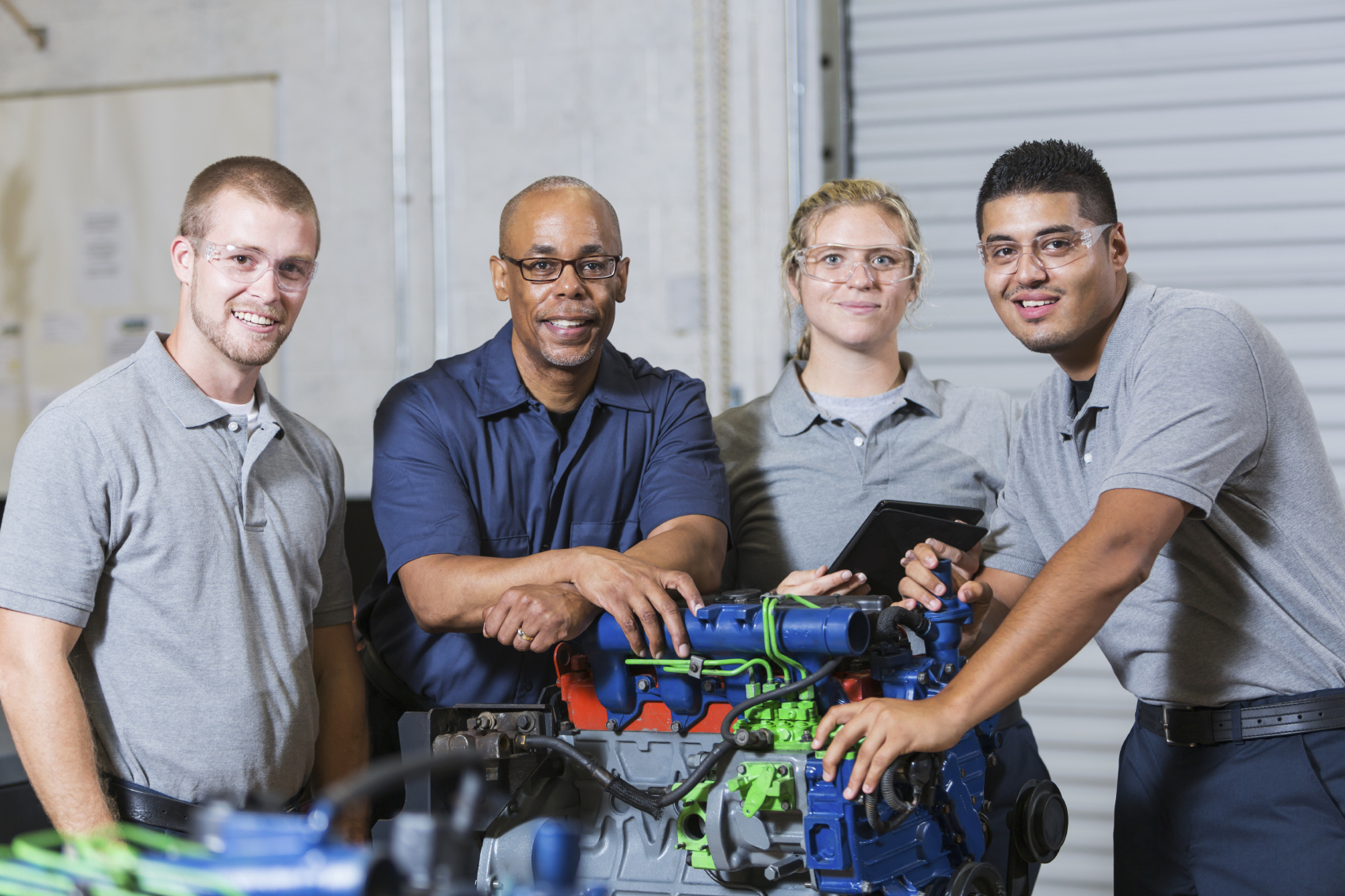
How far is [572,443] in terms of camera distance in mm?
2059

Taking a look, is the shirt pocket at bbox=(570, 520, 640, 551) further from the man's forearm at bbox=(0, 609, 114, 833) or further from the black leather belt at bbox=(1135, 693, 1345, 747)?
the black leather belt at bbox=(1135, 693, 1345, 747)

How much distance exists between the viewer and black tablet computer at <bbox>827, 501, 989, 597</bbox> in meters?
1.73

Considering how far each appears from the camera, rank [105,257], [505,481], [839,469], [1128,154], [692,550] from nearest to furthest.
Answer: [692,550]
[505,481]
[839,469]
[1128,154]
[105,257]

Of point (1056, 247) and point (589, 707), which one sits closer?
point (589, 707)

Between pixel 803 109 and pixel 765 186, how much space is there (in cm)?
30

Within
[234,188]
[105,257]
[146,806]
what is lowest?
[146,806]

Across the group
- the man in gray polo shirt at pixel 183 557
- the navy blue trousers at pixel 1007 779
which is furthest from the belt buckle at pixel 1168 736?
the man in gray polo shirt at pixel 183 557

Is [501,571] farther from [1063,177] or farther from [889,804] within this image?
[1063,177]

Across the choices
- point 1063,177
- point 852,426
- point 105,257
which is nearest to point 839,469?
point 852,426

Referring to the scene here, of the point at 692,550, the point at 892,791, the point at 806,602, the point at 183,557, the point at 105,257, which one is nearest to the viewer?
the point at 892,791

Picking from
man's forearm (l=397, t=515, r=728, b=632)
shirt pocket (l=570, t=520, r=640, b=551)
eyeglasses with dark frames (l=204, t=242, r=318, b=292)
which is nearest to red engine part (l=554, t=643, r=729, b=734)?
man's forearm (l=397, t=515, r=728, b=632)

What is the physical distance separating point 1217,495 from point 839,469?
71cm

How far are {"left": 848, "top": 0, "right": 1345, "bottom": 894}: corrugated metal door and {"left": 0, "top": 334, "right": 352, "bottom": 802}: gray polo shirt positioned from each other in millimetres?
2599

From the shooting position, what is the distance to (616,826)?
65.1 inches
